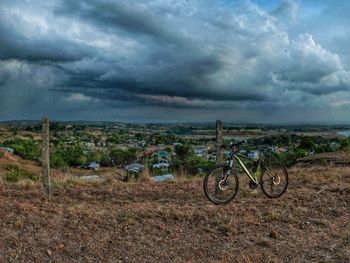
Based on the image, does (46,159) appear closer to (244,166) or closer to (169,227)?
(169,227)

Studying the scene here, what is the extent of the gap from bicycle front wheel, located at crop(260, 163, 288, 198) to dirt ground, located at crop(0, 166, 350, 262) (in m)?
0.24

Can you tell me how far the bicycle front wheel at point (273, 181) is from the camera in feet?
31.5

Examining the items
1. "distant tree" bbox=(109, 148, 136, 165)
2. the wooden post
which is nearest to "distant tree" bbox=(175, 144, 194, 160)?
"distant tree" bbox=(109, 148, 136, 165)

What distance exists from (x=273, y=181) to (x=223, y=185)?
4.59 feet

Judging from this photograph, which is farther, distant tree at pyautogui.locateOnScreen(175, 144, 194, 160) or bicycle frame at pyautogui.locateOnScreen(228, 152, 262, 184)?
distant tree at pyautogui.locateOnScreen(175, 144, 194, 160)

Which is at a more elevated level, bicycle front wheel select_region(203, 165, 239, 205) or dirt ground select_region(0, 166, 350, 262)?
bicycle front wheel select_region(203, 165, 239, 205)

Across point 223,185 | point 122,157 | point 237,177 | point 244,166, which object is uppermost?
point 244,166

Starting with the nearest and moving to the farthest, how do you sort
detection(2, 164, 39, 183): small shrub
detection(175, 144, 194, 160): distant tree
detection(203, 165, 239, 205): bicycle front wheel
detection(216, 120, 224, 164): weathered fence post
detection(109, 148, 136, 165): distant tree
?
detection(203, 165, 239, 205): bicycle front wheel, detection(216, 120, 224, 164): weathered fence post, detection(2, 164, 39, 183): small shrub, detection(109, 148, 136, 165): distant tree, detection(175, 144, 194, 160): distant tree

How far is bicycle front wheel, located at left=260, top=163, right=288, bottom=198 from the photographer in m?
9.61

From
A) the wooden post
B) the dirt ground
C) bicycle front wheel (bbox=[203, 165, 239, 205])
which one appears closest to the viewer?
the dirt ground

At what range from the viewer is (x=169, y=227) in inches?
287

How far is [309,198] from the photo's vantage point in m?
9.33

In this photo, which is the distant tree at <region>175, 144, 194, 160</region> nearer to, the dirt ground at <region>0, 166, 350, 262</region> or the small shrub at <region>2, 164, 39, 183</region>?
the small shrub at <region>2, 164, 39, 183</region>

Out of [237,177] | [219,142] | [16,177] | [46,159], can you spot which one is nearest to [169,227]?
[237,177]
